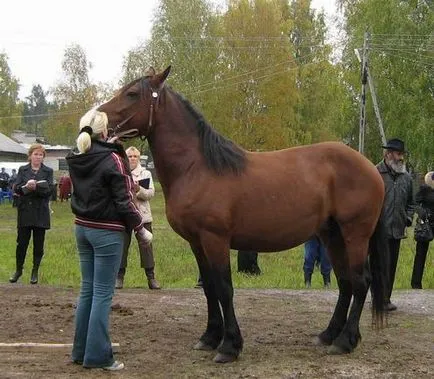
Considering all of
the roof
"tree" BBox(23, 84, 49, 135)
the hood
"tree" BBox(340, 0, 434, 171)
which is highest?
"tree" BBox(23, 84, 49, 135)

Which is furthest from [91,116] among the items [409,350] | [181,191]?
[409,350]

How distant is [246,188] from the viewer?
19.0ft

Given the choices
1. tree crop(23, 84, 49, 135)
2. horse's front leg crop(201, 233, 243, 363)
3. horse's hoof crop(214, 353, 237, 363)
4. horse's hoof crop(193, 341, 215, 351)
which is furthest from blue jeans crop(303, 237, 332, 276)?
tree crop(23, 84, 49, 135)

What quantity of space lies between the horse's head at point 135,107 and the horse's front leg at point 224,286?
110cm

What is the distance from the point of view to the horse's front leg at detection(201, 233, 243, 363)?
5.60 metres

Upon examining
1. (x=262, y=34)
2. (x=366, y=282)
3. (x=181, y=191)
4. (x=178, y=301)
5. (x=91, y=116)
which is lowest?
(x=178, y=301)

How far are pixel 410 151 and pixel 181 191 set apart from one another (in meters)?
28.2

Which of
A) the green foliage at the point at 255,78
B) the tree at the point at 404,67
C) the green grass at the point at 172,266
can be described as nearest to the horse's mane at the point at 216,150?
the green grass at the point at 172,266

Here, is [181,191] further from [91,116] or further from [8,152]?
[8,152]

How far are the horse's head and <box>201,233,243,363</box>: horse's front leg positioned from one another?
1104 millimetres

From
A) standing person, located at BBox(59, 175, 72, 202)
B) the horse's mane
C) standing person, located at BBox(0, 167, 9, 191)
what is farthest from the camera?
standing person, located at BBox(59, 175, 72, 202)

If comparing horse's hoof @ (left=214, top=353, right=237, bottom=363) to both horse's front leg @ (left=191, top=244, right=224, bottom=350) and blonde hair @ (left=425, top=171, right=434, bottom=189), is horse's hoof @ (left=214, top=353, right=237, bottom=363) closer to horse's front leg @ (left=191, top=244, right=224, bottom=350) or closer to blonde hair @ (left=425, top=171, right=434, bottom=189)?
horse's front leg @ (left=191, top=244, right=224, bottom=350)

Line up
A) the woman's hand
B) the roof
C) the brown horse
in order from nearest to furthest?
the brown horse, the woman's hand, the roof

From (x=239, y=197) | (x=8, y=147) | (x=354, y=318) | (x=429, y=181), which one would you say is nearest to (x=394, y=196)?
(x=429, y=181)
